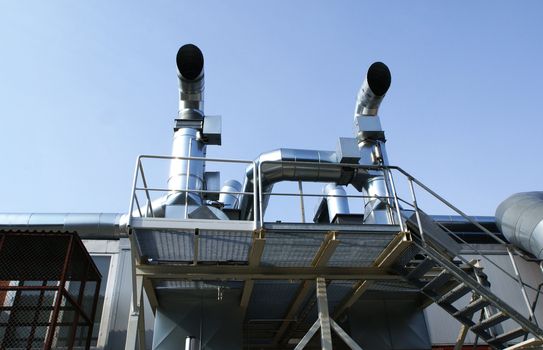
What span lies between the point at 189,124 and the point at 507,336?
7.49 m

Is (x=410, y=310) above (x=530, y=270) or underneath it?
underneath

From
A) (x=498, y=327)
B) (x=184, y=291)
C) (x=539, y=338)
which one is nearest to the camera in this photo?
(x=539, y=338)

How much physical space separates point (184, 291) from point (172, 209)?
1.62 m

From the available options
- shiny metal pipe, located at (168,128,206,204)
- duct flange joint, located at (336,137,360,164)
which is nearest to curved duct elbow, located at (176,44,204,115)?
shiny metal pipe, located at (168,128,206,204)

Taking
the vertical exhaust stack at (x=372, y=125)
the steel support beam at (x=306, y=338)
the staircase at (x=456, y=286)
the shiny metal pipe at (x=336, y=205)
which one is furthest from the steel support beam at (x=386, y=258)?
the shiny metal pipe at (x=336, y=205)

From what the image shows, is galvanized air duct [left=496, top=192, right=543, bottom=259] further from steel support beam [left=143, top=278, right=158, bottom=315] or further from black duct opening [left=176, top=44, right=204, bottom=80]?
steel support beam [left=143, top=278, right=158, bottom=315]

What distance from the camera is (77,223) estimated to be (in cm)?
1114

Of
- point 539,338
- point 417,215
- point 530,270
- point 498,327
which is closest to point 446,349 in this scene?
point 498,327

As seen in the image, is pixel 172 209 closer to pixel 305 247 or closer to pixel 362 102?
pixel 305 247

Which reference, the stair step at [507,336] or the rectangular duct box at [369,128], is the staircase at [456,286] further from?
the rectangular duct box at [369,128]

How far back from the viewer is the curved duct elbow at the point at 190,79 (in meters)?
9.94

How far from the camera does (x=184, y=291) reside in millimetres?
8281

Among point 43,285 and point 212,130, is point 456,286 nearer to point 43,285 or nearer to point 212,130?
point 212,130

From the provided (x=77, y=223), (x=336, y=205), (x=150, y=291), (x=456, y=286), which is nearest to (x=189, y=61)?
(x=77, y=223)
